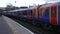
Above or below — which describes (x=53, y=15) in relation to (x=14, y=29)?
above

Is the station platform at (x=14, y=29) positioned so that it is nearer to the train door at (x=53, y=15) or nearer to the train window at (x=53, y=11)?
the train door at (x=53, y=15)

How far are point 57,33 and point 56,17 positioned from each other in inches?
45.4

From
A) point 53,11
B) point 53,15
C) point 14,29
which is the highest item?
point 53,11

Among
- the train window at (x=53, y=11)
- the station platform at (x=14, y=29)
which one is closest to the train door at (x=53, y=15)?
the train window at (x=53, y=11)

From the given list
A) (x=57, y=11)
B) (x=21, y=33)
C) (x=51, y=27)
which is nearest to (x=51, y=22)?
(x=51, y=27)

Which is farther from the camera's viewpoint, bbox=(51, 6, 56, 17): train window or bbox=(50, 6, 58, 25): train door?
bbox=(51, 6, 56, 17): train window

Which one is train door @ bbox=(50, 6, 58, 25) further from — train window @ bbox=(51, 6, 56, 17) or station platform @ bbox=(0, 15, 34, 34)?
station platform @ bbox=(0, 15, 34, 34)

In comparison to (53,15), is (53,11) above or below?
above

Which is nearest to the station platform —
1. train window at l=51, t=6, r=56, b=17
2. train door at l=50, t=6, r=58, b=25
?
train door at l=50, t=6, r=58, b=25

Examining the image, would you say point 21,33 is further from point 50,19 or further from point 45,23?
point 45,23

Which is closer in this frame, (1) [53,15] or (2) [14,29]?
(2) [14,29]

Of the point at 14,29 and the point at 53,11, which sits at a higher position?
the point at 53,11

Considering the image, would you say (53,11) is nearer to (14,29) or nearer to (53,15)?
(53,15)

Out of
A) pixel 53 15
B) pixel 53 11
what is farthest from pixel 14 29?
pixel 53 11
